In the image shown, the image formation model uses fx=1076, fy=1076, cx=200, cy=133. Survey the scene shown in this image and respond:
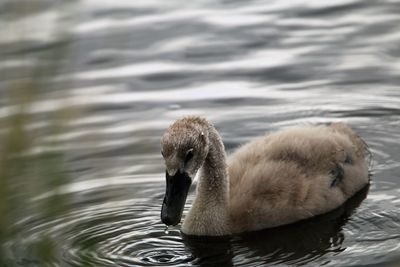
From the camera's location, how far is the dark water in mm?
7625

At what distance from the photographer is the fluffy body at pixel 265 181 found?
8.34m

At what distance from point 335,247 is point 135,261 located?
4.84 ft

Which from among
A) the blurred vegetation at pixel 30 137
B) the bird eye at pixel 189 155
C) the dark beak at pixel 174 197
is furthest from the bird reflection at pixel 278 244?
the blurred vegetation at pixel 30 137

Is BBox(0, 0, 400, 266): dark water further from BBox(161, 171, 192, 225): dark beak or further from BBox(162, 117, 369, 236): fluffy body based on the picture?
BBox(161, 171, 192, 225): dark beak

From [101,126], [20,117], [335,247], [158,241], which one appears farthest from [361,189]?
[20,117]

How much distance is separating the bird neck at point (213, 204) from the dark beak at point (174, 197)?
54cm

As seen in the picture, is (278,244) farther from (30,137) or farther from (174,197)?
(30,137)

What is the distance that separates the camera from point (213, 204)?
8.35m

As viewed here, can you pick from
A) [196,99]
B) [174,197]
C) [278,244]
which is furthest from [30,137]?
[196,99]

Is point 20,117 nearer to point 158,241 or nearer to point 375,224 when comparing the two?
point 158,241

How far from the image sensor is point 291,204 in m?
8.48

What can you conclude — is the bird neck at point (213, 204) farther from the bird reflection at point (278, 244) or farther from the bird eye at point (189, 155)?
the bird eye at point (189, 155)

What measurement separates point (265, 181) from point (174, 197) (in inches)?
38.0

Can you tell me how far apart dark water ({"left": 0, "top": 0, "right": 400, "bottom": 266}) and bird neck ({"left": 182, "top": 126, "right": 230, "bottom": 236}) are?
117 millimetres
